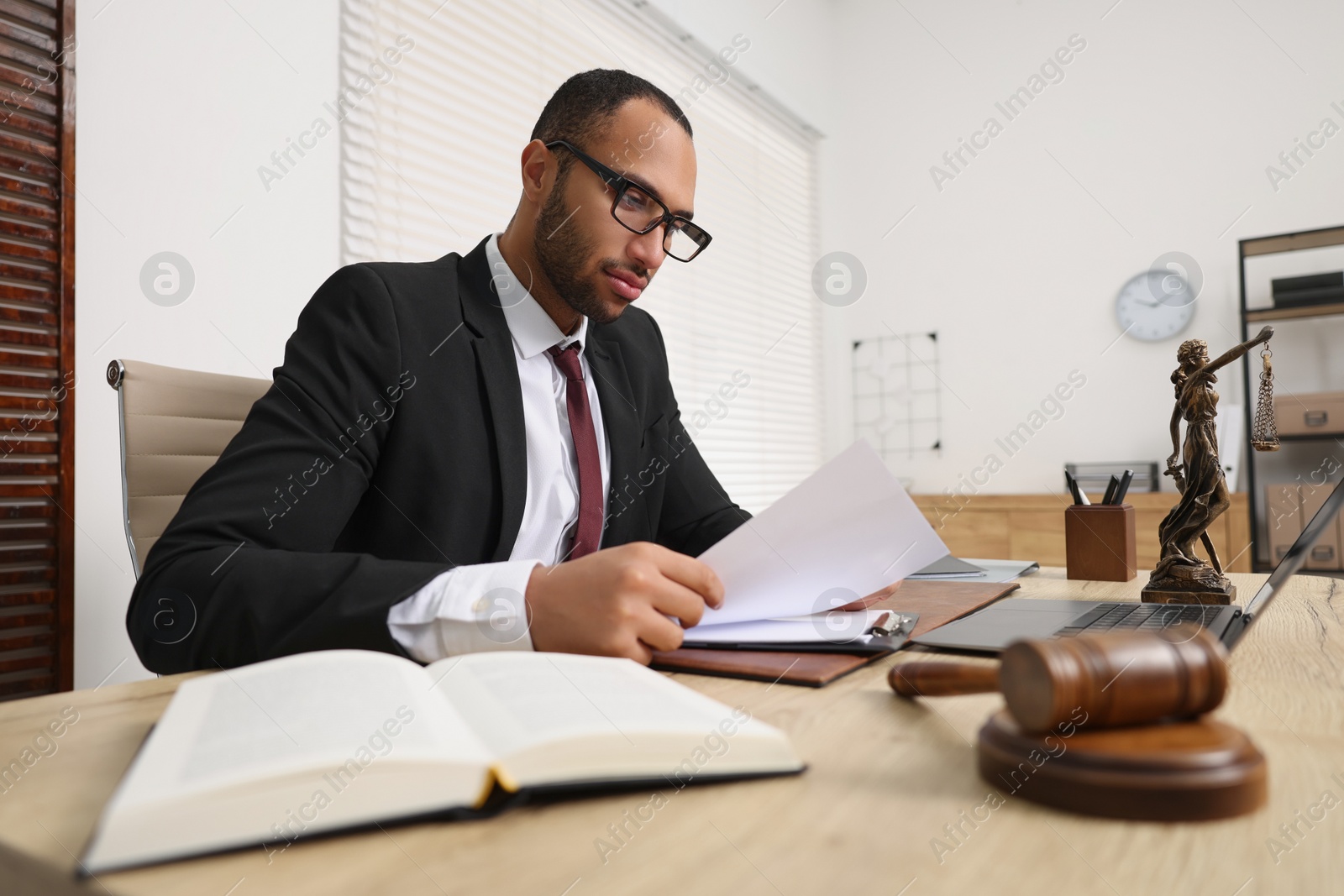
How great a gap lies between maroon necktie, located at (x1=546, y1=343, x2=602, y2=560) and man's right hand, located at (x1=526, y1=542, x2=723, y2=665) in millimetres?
485

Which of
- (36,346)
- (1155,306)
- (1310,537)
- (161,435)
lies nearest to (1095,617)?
(1310,537)

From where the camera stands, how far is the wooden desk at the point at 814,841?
0.31m

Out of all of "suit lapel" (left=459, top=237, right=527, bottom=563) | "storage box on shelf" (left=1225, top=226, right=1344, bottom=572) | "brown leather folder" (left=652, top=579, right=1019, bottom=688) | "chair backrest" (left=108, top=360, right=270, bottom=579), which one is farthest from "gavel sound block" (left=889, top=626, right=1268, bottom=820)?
"storage box on shelf" (left=1225, top=226, right=1344, bottom=572)

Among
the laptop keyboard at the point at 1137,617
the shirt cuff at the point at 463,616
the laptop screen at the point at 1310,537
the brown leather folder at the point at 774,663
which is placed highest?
the laptop screen at the point at 1310,537

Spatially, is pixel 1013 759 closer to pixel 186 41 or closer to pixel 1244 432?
pixel 186 41

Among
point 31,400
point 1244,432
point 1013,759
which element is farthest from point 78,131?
point 1244,432

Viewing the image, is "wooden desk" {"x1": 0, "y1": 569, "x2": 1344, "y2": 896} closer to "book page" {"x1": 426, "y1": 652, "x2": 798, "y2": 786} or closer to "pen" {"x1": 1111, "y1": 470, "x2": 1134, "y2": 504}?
"book page" {"x1": 426, "y1": 652, "x2": 798, "y2": 786}

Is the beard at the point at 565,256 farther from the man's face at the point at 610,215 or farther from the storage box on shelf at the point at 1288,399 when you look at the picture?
the storage box on shelf at the point at 1288,399

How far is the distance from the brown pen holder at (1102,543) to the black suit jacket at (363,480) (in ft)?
2.14

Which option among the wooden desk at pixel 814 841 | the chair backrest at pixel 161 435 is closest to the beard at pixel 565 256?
the chair backrest at pixel 161 435

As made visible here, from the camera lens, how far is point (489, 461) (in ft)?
3.60

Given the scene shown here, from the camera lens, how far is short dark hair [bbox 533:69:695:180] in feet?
4.29

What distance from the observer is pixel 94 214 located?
154cm

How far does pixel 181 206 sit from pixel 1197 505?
1.80 metres
